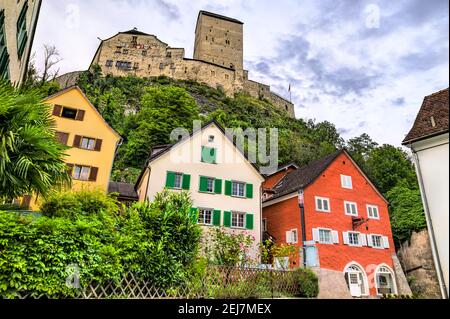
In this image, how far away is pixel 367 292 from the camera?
671 inches

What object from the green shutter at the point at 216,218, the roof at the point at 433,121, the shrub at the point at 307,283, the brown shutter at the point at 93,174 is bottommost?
the shrub at the point at 307,283

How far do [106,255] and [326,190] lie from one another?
553 inches

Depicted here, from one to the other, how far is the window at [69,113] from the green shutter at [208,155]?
25.2 feet

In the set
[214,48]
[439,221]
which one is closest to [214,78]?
[214,48]

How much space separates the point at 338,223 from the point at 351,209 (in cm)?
140

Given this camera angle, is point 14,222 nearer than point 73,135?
Yes

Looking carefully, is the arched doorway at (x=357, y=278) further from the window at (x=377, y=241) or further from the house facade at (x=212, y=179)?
the house facade at (x=212, y=179)

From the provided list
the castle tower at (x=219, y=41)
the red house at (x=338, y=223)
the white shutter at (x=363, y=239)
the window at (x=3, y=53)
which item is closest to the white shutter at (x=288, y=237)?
the red house at (x=338, y=223)

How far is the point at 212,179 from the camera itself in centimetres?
1717

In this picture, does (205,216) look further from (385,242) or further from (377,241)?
(385,242)

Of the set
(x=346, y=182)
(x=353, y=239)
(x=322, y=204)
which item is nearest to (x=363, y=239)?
(x=353, y=239)

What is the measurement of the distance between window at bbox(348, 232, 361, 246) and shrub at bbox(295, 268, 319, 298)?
19.7 ft

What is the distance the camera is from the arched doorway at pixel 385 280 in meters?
17.3

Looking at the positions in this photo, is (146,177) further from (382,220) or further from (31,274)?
(382,220)
